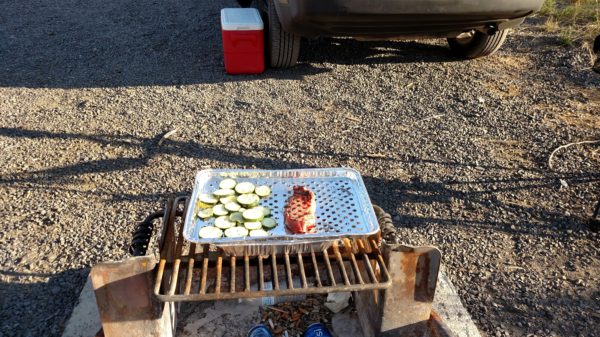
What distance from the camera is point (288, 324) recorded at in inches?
90.4

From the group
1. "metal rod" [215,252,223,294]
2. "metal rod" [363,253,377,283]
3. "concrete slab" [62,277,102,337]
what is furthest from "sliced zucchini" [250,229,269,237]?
"concrete slab" [62,277,102,337]

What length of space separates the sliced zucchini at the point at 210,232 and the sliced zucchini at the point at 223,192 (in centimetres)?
21

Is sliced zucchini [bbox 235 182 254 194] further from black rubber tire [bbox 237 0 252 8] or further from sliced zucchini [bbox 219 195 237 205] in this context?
black rubber tire [bbox 237 0 252 8]

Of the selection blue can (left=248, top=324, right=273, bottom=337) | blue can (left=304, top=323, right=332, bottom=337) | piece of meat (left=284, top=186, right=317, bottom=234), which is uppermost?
piece of meat (left=284, top=186, right=317, bottom=234)

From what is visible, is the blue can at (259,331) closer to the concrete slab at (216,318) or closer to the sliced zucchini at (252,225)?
the concrete slab at (216,318)

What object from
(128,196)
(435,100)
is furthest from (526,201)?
(128,196)

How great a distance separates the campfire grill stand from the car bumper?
2329 mm

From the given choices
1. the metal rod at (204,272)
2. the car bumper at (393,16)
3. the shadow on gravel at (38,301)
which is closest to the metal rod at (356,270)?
the metal rod at (204,272)

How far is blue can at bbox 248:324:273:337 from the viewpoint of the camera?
6.87 feet

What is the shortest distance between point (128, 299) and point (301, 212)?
64 centimetres

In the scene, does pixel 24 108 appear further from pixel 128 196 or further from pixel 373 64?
pixel 373 64

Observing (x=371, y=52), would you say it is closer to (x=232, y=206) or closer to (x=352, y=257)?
(x=232, y=206)

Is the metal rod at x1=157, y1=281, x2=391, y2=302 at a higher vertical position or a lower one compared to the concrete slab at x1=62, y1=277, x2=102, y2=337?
higher

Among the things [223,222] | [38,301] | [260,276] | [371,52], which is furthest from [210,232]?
[371,52]
